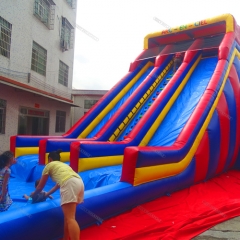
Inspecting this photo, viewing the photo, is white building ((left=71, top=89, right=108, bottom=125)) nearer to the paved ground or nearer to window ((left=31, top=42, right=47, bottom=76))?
window ((left=31, top=42, right=47, bottom=76))

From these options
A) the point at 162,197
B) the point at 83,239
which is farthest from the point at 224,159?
→ the point at 83,239

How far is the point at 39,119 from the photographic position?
1079 centimetres

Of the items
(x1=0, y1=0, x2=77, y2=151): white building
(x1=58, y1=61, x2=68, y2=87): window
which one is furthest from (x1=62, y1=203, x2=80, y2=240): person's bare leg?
(x1=58, y1=61, x2=68, y2=87): window

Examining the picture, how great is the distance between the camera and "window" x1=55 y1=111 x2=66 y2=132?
12.2 metres

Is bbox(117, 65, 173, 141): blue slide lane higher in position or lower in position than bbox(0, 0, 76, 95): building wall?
lower

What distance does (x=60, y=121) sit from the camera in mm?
12469

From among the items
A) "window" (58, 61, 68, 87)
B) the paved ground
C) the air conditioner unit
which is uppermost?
the air conditioner unit

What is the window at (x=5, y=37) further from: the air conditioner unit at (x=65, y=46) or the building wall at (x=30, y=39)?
the air conditioner unit at (x=65, y=46)

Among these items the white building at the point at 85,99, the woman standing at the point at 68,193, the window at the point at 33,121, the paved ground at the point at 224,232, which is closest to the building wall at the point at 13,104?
the window at the point at 33,121

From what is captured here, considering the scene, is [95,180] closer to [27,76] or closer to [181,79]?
[181,79]

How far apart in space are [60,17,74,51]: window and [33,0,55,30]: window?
1.04 meters

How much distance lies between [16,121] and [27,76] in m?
1.74

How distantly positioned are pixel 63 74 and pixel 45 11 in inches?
120

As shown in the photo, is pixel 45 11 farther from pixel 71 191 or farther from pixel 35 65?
pixel 71 191
